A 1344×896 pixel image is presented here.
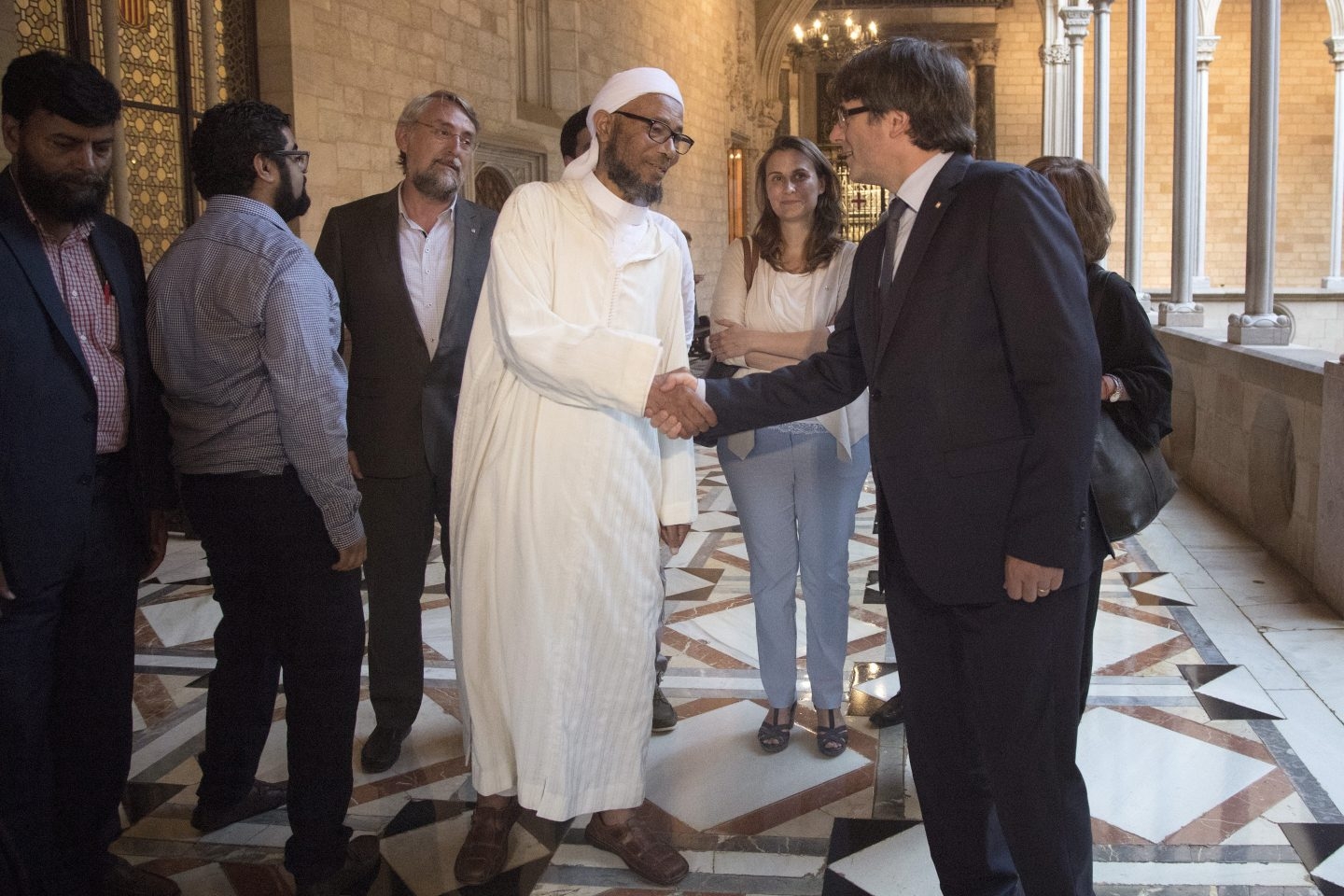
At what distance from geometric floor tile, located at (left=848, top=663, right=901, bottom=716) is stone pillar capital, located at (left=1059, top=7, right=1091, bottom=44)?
10163 millimetres

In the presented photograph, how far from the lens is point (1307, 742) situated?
294 cm

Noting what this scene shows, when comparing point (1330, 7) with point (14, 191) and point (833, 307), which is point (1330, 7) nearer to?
point (833, 307)

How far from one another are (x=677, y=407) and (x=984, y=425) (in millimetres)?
639

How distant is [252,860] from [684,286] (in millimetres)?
1588

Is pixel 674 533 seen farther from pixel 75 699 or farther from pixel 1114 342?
Result: pixel 75 699

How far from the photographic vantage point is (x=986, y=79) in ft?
68.4

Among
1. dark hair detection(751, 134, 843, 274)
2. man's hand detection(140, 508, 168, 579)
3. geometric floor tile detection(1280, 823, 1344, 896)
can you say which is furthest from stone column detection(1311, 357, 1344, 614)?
man's hand detection(140, 508, 168, 579)

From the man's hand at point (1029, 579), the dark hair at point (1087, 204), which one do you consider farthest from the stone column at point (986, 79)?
the man's hand at point (1029, 579)

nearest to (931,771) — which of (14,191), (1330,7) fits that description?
(14,191)

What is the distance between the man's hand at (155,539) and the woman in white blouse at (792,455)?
1319mm

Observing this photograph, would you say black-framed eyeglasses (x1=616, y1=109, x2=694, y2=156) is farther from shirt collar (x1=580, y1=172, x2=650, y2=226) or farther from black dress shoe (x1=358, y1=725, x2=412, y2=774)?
black dress shoe (x1=358, y1=725, x2=412, y2=774)

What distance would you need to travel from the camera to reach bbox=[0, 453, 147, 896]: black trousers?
6.42 feet

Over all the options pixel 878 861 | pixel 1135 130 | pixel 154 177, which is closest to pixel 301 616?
pixel 878 861

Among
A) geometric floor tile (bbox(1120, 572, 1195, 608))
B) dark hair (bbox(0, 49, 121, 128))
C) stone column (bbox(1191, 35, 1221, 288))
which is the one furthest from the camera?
stone column (bbox(1191, 35, 1221, 288))
